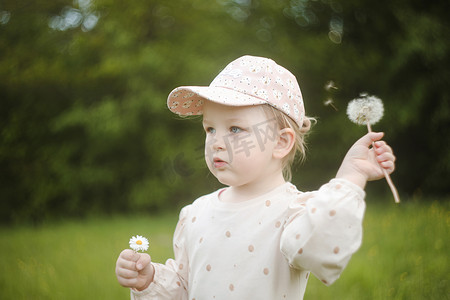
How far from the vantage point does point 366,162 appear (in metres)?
1.15

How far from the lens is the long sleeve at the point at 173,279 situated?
1.48 metres

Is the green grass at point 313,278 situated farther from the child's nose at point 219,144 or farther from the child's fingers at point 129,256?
the child's nose at point 219,144

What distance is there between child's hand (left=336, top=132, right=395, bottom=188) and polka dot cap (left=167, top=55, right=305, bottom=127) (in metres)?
0.29

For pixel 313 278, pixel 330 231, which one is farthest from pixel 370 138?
pixel 313 278

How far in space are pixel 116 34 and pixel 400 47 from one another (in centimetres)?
368

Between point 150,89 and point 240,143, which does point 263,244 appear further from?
point 150,89

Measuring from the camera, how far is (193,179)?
5.99 m

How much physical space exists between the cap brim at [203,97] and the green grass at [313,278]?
63.5 inches

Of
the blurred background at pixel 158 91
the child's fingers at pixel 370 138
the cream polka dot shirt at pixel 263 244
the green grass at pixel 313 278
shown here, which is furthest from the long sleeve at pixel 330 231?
the blurred background at pixel 158 91

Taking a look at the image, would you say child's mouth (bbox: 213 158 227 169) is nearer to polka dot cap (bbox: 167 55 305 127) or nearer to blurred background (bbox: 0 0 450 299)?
polka dot cap (bbox: 167 55 305 127)

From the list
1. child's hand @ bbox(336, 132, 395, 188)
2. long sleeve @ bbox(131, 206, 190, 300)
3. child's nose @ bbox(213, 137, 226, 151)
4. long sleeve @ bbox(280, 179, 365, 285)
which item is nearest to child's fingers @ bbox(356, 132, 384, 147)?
child's hand @ bbox(336, 132, 395, 188)

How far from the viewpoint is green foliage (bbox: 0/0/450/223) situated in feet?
17.8

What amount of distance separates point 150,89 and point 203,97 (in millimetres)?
4501

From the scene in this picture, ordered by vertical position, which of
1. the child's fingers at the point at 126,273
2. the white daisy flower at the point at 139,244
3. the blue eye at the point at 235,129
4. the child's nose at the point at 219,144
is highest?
the blue eye at the point at 235,129
